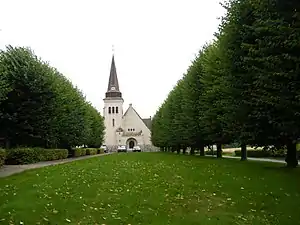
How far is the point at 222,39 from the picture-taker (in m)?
21.7

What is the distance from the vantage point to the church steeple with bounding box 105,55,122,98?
395ft

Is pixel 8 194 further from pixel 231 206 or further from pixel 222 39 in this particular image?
pixel 222 39

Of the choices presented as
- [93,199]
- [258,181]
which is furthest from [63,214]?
[258,181]

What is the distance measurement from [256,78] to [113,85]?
10557cm

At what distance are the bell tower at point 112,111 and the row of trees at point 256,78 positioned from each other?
278 ft

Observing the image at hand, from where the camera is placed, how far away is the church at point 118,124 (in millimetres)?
117938

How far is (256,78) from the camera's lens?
16.4 meters

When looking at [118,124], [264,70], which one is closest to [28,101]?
[264,70]

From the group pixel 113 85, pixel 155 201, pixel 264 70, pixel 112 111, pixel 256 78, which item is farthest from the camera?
pixel 113 85

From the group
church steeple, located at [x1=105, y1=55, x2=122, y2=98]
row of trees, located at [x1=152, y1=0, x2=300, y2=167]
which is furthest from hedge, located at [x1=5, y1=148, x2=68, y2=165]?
church steeple, located at [x1=105, y1=55, x2=122, y2=98]

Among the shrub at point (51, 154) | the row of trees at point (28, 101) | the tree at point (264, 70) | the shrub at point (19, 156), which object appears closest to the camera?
the tree at point (264, 70)

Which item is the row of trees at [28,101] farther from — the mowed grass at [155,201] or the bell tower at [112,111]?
the bell tower at [112,111]

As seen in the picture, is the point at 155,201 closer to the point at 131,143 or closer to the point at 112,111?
the point at 112,111

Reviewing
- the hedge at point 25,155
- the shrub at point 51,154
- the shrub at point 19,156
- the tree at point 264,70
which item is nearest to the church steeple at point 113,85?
the shrub at point 51,154
